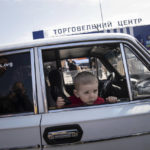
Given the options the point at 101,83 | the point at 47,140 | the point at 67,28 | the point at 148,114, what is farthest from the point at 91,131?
the point at 67,28

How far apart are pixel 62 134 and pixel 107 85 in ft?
3.04

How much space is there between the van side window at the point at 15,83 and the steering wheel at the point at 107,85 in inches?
32.2

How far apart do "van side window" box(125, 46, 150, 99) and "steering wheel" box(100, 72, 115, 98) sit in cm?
37

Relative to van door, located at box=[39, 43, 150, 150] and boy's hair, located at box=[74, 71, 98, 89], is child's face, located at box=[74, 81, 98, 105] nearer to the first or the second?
boy's hair, located at box=[74, 71, 98, 89]

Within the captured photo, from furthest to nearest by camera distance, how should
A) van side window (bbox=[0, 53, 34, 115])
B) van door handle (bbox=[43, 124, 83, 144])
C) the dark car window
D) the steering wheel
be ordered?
the steering wheel
the dark car window
van side window (bbox=[0, 53, 34, 115])
van door handle (bbox=[43, 124, 83, 144])

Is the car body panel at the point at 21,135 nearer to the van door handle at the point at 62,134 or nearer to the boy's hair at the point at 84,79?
the van door handle at the point at 62,134

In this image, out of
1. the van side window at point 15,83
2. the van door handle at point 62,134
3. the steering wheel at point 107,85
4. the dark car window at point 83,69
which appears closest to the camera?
the van door handle at point 62,134

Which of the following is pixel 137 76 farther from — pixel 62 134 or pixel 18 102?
pixel 18 102

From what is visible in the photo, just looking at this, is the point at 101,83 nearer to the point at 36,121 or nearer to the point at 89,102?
the point at 89,102

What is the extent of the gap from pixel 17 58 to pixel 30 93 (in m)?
0.35

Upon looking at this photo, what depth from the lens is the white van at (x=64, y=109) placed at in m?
1.61

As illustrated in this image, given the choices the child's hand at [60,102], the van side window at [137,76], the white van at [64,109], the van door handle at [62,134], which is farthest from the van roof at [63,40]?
the van door handle at [62,134]

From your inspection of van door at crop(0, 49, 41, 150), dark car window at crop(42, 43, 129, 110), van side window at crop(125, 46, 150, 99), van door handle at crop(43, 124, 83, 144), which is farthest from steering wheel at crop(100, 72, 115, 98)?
van door at crop(0, 49, 41, 150)

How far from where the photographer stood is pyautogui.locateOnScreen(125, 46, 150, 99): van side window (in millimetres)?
1846
